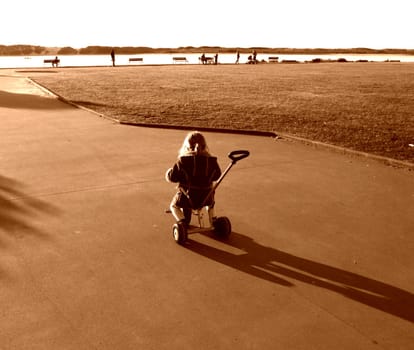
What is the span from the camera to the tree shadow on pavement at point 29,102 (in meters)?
16.5

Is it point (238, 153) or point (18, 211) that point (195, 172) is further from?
point (18, 211)

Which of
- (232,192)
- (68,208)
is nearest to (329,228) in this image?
(232,192)

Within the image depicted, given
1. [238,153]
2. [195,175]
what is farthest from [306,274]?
[195,175]

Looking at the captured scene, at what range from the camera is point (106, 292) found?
4180 millimetres

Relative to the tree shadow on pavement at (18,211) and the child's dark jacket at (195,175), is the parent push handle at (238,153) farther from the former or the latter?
the tree shadow on pavement at (18,211)

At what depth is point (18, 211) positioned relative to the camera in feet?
20.3

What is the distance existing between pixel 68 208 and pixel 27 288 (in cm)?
220

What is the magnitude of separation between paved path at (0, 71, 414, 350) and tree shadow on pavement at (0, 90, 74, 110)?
8230mm

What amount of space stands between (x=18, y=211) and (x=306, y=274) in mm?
3859

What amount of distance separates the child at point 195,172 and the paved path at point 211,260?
0.55 m

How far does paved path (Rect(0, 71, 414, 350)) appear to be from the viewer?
3613mm

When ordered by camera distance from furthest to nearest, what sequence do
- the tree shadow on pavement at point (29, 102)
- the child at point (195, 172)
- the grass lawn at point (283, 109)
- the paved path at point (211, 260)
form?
the tree shadow on pavement at point (29, 102)
the grass lawn at point (283, 109)
the child at point (195, 172)
the paved path at point (211, 260)

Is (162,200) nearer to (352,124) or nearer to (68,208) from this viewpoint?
(68,208)

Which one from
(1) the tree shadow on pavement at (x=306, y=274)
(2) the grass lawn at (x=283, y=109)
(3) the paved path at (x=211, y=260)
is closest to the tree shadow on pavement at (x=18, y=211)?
(3) the paved path at (x=211, y=260)
